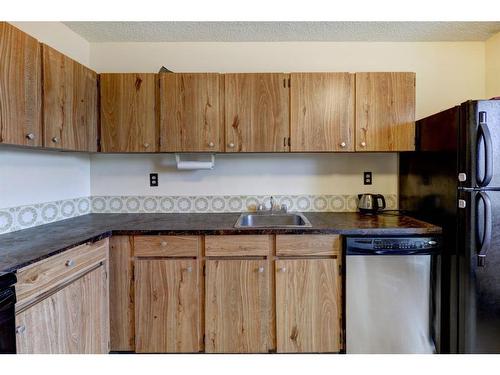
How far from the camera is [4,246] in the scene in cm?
141

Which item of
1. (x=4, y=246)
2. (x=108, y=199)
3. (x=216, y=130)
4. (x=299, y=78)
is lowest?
(x=4, y=246)

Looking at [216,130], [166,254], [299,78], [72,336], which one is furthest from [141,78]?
[72,336]

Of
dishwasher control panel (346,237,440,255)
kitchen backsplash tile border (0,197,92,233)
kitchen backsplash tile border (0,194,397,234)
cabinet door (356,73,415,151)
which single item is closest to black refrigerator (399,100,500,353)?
dishwasher control panel (346,237,440,255)

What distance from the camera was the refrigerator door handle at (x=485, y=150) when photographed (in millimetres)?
1505

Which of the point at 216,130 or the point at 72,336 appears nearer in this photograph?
the point at 72,336

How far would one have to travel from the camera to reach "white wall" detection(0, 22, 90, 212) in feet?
5.71

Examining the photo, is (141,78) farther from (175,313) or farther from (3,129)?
(175,313)

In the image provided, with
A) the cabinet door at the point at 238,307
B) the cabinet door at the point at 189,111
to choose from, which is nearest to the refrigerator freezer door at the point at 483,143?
the cabinet door at the point at 238,307

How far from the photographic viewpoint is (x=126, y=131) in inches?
82.8

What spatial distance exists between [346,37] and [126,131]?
1.91 m

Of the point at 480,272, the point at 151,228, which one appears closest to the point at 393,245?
the point at 480,272
